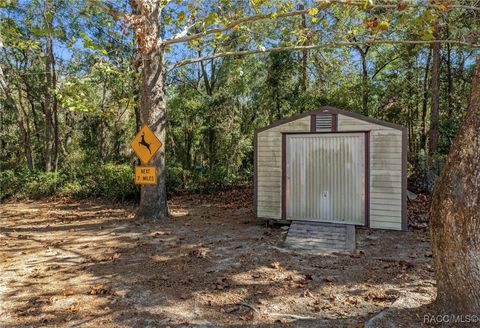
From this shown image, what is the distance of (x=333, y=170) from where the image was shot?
711 cm

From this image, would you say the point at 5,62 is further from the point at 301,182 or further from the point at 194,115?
the point at 301,182

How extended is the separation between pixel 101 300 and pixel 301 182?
15.4 feet

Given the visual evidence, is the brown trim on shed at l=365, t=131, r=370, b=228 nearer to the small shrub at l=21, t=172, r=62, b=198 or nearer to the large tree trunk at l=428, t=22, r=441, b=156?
the large tree trunk at l=428, t=22, r=441, b=156

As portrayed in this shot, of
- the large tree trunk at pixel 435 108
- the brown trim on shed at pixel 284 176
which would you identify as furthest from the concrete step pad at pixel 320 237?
the large tree trunk at pixel 435 108

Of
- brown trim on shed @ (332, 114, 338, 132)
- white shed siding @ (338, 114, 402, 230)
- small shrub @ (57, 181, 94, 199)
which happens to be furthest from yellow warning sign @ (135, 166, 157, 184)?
small shrub @ (57, 181, 94, 199)

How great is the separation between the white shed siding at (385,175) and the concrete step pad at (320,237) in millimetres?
655

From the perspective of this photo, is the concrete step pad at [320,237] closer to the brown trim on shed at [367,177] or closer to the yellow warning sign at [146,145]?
the brown trim on shed at [367,177]

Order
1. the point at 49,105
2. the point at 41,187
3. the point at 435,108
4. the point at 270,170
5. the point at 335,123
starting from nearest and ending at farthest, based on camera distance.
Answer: the point at 335,123, the point at 270,170, the point at 435,108, the point at 41,187, the point at 49,105

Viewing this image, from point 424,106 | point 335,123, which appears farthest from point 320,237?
point 424,106

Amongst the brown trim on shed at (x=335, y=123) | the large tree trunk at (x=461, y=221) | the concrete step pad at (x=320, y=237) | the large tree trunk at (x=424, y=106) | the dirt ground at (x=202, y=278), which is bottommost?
the dirt ground at (x=202, y=278)

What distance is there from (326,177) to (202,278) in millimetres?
3750

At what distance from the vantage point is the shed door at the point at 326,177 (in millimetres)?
6965

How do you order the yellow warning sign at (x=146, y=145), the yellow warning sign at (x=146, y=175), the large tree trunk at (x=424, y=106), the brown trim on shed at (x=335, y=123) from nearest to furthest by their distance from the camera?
the yellow warning sign at (x=146, y=145), the yellow warning sign at (x=146, y=175), the brown trim on shed at (x=335, y=123), the large tree trunk at (x=424, y=106)

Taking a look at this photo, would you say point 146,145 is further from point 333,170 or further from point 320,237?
point 333,170
